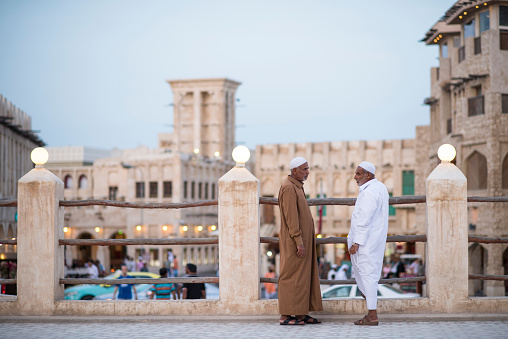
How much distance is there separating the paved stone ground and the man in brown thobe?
0.67 ft

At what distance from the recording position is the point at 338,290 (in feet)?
58.1

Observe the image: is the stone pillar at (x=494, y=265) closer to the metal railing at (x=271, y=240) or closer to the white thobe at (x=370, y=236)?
the metal railing at (x=271, y=240)

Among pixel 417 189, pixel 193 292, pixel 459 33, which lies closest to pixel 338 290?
pixel 193 292

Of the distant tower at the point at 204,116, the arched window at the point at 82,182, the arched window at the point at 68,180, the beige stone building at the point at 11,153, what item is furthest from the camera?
the distant tower at the point at 204,116

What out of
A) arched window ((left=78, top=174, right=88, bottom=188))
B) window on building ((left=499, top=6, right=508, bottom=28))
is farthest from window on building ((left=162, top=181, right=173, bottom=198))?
window on building ((left=499, top=6, right=508, bottom=28))

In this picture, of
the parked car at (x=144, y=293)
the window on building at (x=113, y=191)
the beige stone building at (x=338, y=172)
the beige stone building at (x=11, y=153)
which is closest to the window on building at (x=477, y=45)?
the parked car at (x=144, y=293)

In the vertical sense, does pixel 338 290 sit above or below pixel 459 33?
below

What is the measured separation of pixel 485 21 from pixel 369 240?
28.8 m

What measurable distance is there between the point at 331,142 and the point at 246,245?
215ft

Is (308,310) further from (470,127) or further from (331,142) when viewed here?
(331,142)

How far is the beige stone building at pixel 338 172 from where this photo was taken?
71125 mm

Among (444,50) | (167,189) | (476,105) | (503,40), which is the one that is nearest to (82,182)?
(167,189)

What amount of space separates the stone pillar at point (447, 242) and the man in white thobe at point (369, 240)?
38.6 inches

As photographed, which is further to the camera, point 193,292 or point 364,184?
point 193,292
